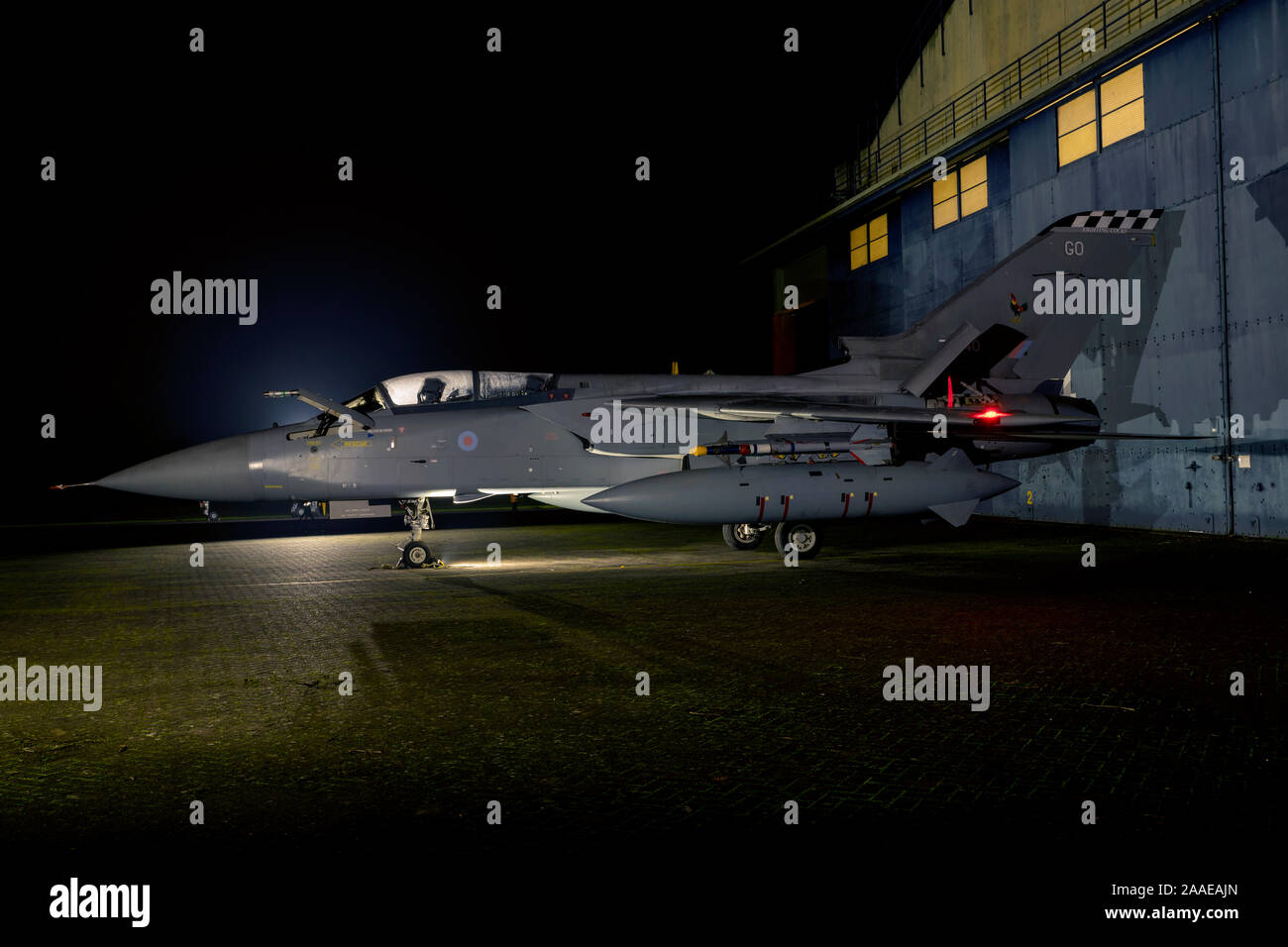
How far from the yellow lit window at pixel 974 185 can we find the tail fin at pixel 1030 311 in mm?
7680

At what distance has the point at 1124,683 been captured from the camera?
284 inches

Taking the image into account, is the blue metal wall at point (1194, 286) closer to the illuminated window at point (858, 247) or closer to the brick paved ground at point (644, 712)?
the brick paved ground at point (644, 712)

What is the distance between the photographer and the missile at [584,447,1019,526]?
15.2 metres

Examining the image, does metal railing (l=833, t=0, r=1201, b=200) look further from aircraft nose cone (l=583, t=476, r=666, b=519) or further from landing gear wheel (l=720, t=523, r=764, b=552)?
aircraft nose cone (l=583, t=476, r=666, b=519)

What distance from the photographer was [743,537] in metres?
18.4

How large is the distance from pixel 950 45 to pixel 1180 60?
12.3m

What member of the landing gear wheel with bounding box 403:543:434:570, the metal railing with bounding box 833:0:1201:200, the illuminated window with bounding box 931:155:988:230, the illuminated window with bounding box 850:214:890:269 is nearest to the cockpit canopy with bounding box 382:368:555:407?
the landing gear wheel with bounding box 403:543:434:570

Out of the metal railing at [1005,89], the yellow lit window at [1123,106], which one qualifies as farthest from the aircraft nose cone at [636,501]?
the metal railing at [1005,89]

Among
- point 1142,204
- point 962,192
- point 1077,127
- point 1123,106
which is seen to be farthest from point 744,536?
point 962,192

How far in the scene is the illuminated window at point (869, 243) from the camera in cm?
3169

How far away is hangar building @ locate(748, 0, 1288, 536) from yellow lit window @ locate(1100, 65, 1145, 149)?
0.05 m

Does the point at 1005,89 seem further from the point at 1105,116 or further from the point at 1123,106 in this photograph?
the point at 1123,106

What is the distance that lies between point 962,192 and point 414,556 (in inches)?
812

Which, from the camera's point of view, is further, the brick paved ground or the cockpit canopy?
the cockpit canopy
